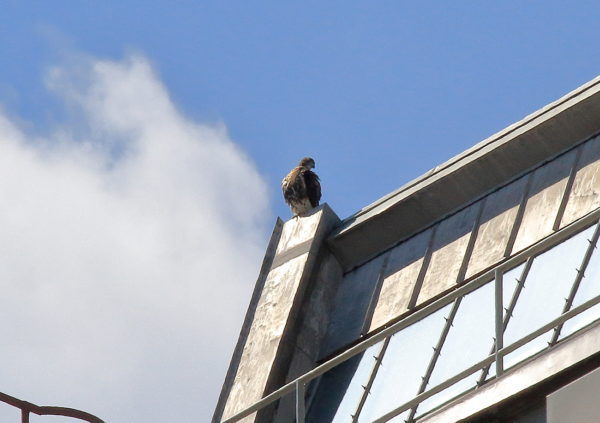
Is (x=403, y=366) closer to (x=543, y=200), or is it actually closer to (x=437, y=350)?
(x=437, y=350)

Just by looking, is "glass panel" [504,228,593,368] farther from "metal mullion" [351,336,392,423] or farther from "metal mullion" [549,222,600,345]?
"metal mullion" [351,336,392,423]

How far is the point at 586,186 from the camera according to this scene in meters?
14.3

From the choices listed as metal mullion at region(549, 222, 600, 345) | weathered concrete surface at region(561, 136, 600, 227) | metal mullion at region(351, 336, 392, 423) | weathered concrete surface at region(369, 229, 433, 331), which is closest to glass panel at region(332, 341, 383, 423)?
metal mullion at region(351, 336, 392, 423)

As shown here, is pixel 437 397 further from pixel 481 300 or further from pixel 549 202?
pixel 549 202

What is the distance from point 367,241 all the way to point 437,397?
3.03 m

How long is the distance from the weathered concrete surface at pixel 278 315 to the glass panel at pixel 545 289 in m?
2.78

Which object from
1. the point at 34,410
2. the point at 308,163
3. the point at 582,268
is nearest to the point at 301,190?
the point at 308,163

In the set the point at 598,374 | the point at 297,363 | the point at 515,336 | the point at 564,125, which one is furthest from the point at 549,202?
the point at 598,374

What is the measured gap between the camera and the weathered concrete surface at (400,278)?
15.3 meters

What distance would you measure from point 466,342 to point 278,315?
2605mm

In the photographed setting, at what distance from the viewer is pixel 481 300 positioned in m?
14.4

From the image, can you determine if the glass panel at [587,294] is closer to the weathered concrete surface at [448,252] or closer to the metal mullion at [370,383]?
the weathered concrete surface at [448,252]

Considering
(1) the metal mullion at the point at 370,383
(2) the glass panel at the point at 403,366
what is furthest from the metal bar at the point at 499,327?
(1) the metal mullion at the point at 370,383

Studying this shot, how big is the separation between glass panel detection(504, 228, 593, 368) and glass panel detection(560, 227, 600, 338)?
126mm
